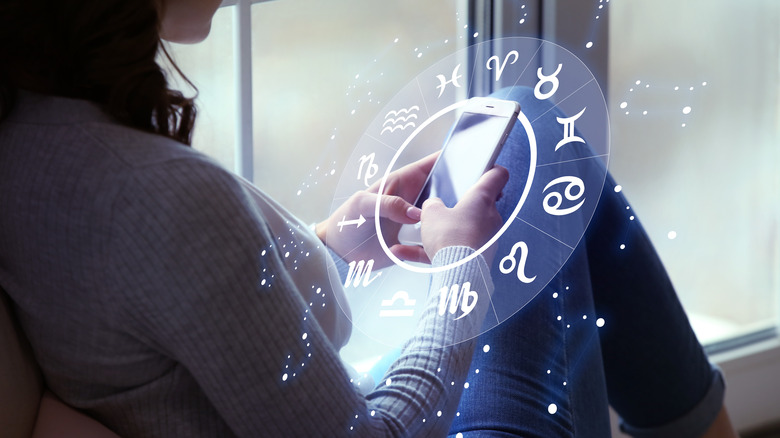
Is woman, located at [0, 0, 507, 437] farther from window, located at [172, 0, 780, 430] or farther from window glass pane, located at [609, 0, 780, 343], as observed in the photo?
window glass pane, located at [609, 0, 780, 343]

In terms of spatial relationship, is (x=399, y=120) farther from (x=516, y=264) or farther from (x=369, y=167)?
(x=516, y=264)

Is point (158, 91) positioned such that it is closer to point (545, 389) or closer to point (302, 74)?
point (302, 74)

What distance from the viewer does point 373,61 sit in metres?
0.71

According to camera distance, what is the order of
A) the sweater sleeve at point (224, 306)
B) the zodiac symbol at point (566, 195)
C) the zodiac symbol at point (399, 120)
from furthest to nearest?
the zodiac symbol at point (399, 120) → the zodiac symbol at point (566, 195) → the sweater sleeve at point (224, 306)

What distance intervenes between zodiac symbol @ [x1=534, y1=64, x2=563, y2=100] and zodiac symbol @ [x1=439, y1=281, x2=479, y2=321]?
0.57 ft

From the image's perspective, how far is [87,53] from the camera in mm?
521

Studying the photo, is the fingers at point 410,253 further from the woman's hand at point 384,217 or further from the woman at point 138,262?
the woman at point 138,262

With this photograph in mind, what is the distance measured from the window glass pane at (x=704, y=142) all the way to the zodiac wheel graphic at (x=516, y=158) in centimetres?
4

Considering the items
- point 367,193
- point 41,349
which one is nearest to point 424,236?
point 367,193

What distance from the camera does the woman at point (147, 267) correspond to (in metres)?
0.47

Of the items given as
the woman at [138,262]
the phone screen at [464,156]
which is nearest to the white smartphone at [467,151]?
the phone screen at [464,156]

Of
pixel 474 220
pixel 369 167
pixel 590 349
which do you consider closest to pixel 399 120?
pixel 369 167

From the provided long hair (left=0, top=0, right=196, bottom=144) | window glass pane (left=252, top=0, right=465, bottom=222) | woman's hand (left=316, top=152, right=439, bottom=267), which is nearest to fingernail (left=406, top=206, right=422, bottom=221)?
woman's hand (left=316, top=152, right=439, bottom=267)

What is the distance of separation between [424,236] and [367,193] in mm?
91
